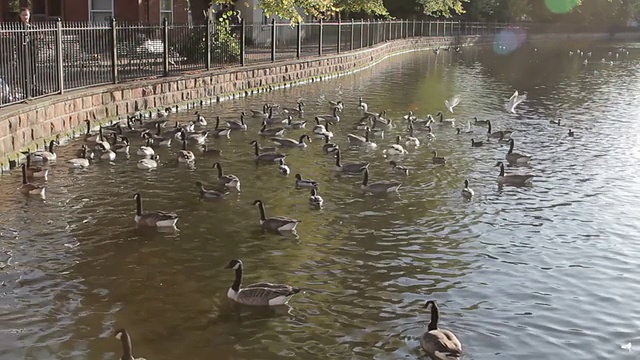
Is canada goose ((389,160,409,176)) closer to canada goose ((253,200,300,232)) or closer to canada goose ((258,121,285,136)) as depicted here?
canada goose ((258,121,285,136))

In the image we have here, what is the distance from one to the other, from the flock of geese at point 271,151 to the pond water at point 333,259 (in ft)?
0.72

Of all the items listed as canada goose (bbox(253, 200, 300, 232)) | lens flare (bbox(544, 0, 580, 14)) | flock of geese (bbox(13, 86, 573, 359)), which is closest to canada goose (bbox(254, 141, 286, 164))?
flock of geese (bbox(13, 86, 573, 359))

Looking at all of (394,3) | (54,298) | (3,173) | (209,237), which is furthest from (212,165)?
(394,3)

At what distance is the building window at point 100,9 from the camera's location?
34531 millimetres

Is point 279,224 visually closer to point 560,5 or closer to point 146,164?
point 146,164

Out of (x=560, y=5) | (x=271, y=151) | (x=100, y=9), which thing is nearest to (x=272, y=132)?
(x=271, y=151)

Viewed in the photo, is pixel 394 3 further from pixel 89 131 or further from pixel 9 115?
pixel 9 115

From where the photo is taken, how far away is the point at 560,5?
303ft

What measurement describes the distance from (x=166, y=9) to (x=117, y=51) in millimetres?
14622

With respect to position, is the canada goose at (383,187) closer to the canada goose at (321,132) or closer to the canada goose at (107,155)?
the canada goose at (321,132)

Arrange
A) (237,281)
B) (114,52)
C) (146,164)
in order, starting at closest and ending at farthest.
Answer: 1. (237,281)
2. (146,164)
3. (114,52)

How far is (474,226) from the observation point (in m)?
13.1

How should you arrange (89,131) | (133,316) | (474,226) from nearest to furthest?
1. (133,316)
2. (474,226)
3. (89,131)

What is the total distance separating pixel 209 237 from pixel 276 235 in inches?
40.5
